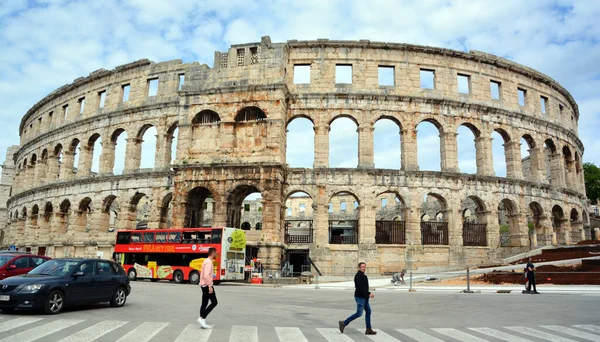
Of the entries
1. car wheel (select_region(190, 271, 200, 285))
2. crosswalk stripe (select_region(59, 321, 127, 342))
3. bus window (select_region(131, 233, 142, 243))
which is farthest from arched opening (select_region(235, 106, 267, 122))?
crosswalk stripe (select_region(59, 321, 127, 342))

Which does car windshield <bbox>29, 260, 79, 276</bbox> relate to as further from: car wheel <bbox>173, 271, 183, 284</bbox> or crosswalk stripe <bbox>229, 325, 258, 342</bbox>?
car wheel <bbox>173, 271, 183, 284</bbox>

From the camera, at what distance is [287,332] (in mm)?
8234

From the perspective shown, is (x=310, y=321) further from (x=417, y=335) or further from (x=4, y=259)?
(x=4, y=259)

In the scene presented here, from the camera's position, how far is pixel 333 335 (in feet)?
26.7

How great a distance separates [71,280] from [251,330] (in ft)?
16.5

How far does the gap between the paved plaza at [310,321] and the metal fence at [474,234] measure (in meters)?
15.9

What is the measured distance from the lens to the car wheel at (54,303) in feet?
31.1

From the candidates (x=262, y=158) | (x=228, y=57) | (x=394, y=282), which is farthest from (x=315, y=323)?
(x=228, y=57)

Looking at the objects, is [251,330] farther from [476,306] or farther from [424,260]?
[424,260]

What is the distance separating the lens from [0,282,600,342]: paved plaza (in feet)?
25.5

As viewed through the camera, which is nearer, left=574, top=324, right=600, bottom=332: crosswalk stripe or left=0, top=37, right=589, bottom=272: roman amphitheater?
left=574, top=324, right=600, bottom=332: crosswalk stripe

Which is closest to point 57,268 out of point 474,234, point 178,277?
point 178,277

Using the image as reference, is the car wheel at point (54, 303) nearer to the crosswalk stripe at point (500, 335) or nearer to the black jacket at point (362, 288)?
the black jacket at point (362, 288)

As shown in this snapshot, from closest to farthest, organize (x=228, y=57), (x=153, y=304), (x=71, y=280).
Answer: (x=71, y=280), (x=153, y=304), (x=228, y=57)
